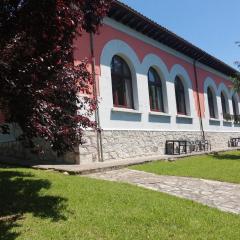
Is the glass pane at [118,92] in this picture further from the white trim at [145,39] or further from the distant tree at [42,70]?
the distant tree at [42,70]

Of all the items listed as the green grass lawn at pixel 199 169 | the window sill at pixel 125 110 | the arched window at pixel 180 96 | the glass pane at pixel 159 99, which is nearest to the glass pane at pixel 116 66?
the window sill at pixel 125 110

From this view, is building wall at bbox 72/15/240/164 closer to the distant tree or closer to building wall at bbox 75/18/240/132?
building wall at bbox 75/18/240/132

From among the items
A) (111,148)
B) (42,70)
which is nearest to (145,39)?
(111,148)

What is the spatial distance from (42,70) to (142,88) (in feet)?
34.4

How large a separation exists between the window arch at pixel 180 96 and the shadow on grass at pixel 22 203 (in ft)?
40.0

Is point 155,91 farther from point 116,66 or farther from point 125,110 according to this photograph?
point 125,110

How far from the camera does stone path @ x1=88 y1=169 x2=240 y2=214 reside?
290 inches

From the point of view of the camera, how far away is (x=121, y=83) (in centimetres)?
1505

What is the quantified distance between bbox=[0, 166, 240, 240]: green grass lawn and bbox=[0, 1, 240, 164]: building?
4328mm

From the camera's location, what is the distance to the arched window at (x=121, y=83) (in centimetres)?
1456

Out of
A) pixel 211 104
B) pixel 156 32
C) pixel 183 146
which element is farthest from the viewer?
pixel 211 104

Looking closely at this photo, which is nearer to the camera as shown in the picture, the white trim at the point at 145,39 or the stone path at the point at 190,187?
the stone path at the point at 190,187

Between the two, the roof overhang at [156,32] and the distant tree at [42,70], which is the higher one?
the roof overhang at [156,32]

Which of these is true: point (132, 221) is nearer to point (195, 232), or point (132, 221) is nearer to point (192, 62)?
point (195, 232)
